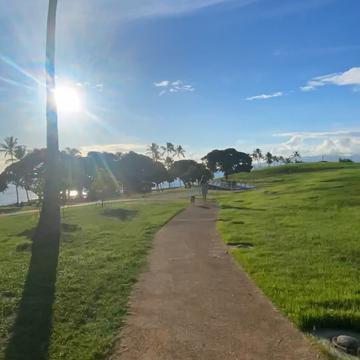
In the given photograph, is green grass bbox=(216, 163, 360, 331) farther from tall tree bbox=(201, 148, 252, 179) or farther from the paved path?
tall tree bbox=(201, 148, 252, 179)

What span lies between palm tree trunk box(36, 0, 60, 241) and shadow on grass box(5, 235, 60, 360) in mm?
3656

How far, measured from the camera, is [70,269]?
405 inches

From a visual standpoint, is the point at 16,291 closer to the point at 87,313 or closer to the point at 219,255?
the point at 87,313

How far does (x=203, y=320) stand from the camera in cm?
650

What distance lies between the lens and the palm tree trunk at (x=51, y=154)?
14898 millimetres

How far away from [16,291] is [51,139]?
762cm

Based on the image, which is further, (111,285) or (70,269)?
(70,269)

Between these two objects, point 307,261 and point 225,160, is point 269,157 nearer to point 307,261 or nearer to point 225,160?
point 225,160

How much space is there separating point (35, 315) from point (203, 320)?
2.44 meters

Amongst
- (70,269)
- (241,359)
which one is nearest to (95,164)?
(70,269)

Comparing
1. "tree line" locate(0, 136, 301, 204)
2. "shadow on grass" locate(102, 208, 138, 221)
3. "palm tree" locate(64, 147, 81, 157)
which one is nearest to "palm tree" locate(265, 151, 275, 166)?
"tree line" locate(0, 136, 301, 204)

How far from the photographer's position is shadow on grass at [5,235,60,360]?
5.53 metres

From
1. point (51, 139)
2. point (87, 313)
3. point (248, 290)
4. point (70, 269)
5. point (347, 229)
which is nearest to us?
point (87, 313)

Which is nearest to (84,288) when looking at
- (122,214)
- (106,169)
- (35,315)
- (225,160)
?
(35,315)
